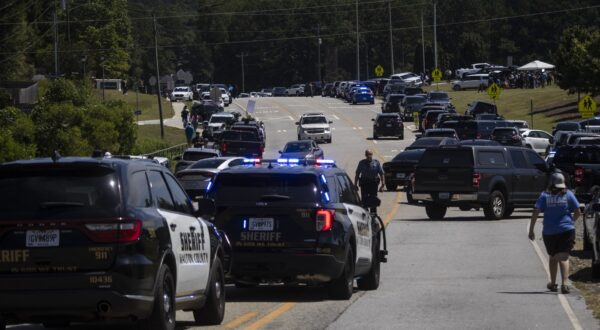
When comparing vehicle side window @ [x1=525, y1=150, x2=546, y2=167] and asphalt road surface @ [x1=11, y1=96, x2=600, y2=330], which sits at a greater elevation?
vehicle side window @ [x1=525, y1=150, x2=546, y2=167]

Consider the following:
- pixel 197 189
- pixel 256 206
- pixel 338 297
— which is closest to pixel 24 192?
pixel 256 206

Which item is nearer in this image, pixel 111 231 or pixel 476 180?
pixel 111 231

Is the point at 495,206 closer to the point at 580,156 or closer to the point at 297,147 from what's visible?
the point at 580,156

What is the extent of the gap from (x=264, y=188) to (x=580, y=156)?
22.0 m

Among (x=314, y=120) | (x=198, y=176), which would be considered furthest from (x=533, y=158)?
(x=314, y=120)

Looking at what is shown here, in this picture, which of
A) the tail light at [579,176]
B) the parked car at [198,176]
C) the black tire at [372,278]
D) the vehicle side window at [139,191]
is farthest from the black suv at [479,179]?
the vehicle side window at [139,191]

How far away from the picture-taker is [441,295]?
54.1 feet

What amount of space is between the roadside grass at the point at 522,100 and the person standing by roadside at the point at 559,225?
195 feet

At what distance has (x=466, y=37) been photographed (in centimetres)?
15138

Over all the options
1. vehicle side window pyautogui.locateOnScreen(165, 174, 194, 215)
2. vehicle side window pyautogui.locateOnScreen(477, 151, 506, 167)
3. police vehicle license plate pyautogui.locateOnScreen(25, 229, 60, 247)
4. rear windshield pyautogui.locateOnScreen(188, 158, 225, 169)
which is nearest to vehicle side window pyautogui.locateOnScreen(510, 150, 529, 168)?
vehicle side window pyautogui.locateOnScreen(477, 151, 506, 167)

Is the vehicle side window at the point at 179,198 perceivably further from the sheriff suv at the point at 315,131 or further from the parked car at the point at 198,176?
the sheriff suv at the point at 315,131

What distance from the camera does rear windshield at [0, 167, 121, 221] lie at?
35.7ft

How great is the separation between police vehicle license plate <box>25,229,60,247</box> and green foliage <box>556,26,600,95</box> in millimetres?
60656

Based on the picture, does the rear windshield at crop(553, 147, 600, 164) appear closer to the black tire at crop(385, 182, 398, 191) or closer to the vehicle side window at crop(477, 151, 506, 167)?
the vehicle side window at crop(477, 151, 506, 167)
